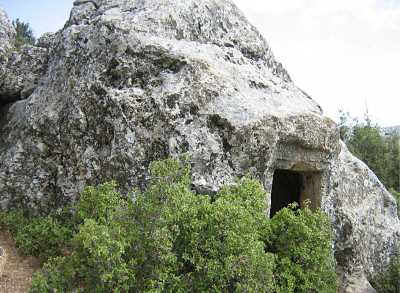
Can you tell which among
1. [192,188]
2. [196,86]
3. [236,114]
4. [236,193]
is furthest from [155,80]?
[236,193]

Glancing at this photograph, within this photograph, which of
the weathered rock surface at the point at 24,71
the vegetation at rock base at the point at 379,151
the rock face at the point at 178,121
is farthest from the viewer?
the vegetation at rock base at the point at 379,151

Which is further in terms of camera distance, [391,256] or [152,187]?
[391,256]

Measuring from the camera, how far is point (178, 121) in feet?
32.9

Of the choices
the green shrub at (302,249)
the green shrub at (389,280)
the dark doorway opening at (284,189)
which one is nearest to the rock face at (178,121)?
the green shrub at (389,280)

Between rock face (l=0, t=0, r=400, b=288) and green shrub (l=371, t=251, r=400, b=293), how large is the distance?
1.14 feet

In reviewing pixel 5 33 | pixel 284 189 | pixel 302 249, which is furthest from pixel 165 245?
pixel 5 33

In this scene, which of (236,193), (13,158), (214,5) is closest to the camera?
(236,193)

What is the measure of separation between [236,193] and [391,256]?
8365 mm

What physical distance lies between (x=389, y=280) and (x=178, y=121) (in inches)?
311

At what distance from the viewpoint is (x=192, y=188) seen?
375 inches

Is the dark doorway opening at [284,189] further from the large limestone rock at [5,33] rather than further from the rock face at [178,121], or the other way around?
the large limestone rock at [5,33]

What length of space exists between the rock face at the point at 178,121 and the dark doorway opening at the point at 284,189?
143 centimetres

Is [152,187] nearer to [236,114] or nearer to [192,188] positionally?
[192,188]

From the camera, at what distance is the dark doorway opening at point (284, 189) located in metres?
13.7
